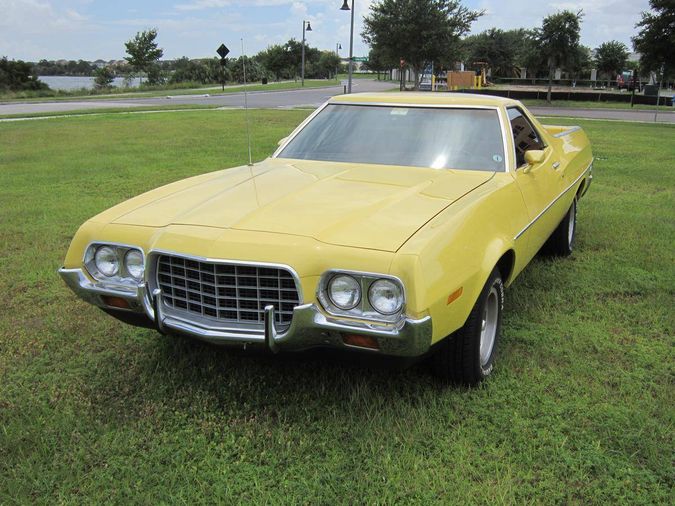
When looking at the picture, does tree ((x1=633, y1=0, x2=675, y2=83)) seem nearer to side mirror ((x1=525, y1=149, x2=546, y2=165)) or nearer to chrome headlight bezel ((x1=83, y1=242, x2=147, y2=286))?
side mirror ((x1=525, y1=149, x2=546, y2=165))

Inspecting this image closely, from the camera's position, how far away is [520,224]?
3617mm

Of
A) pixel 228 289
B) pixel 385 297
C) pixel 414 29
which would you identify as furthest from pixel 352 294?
pixel 414 29

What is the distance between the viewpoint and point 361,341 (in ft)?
8.54

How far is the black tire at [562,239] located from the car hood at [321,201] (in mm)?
1970

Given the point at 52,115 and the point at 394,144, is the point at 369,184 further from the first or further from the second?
the point at 52,115

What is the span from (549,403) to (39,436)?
97.4 inches

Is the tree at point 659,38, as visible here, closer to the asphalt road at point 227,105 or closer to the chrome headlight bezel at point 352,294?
the asphalt road at point 227,105

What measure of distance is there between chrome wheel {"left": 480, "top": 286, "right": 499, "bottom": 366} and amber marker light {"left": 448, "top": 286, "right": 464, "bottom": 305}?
23.4 inches

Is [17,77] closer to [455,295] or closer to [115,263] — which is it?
[115,263]

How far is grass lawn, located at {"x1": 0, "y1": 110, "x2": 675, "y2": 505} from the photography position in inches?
99.3

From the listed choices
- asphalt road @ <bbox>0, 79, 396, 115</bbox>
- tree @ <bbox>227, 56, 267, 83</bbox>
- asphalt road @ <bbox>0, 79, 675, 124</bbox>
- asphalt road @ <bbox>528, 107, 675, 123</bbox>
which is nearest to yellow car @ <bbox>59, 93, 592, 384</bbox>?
asphalt road @ <bbox>528, 107, 675, 123</bbox>

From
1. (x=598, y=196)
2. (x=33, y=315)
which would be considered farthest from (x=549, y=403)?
(x=598, y=196)

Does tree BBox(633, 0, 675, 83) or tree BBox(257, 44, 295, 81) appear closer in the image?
tree BBox(633, 0, 675, 83)

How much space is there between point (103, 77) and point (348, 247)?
53.9 meters
